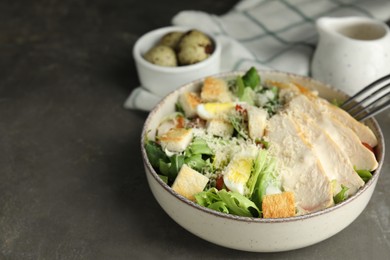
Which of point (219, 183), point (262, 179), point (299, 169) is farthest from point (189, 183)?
point (299, 169)

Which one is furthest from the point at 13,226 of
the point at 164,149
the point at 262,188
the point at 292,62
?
the point at 292,62

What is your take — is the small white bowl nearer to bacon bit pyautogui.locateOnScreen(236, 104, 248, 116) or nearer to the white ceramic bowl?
bacon bit pyautogui.locateOnScreen(236, 104, 248, 116)

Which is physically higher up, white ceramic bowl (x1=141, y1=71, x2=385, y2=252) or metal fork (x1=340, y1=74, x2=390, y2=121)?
metal fork (x1=340, y1=74, x2=390, y2=121)

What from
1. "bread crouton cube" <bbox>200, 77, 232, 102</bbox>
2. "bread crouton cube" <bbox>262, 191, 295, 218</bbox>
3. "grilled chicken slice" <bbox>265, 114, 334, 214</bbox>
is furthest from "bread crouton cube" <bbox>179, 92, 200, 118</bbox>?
→ "bread crouton cube" <bbox>262, 191, 295, 218</bbox>

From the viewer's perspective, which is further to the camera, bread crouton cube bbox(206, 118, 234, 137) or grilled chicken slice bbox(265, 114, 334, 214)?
bread crouton cube bbox(206, 118, 234, 137)

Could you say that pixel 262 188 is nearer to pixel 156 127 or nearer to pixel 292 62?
pixel 156 127

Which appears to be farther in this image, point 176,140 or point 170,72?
point 170,72

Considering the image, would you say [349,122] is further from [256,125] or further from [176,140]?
[176,140]
